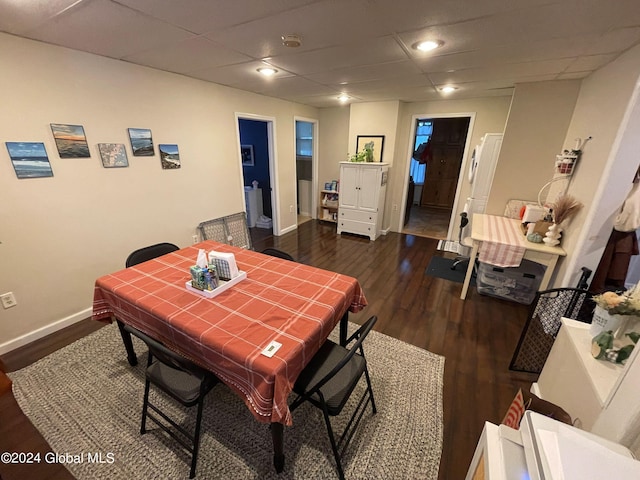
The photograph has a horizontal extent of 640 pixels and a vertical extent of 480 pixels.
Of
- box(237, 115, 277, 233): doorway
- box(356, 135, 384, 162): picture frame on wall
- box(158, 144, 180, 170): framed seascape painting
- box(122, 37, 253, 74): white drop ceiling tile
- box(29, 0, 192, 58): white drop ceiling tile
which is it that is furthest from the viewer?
box(237, 115, 277, 233): doorway

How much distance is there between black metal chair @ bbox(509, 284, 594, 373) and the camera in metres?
1.99

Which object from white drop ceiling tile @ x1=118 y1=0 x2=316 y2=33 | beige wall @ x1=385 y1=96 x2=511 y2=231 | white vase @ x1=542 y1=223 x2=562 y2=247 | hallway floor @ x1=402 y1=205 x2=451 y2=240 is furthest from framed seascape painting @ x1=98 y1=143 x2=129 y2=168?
hallway floor @ x1=402 y1=205 x2=451 y2=240

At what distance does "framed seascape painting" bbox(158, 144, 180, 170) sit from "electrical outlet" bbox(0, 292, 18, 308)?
65.5 inches

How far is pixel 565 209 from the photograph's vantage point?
2.36 metres

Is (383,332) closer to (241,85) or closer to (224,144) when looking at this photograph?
(224,144)

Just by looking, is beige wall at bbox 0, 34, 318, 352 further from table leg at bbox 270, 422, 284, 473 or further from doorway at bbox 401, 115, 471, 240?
doorway at bbox 401, 115, 471, 240

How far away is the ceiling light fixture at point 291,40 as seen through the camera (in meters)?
1.73

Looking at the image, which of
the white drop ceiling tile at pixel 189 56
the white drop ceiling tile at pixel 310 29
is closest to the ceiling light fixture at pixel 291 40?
the white drop ceiling tile at pixel 310 29

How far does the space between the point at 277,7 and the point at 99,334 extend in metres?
2.86

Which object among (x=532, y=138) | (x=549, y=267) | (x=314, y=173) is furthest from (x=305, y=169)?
(x=549, y=267)

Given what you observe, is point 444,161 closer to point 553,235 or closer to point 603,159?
point 553,235

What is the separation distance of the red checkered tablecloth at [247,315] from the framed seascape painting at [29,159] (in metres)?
1.12

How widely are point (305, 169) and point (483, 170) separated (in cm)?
364

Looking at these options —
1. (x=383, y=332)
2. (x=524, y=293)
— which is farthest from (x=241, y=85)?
(x=524, y=293)
